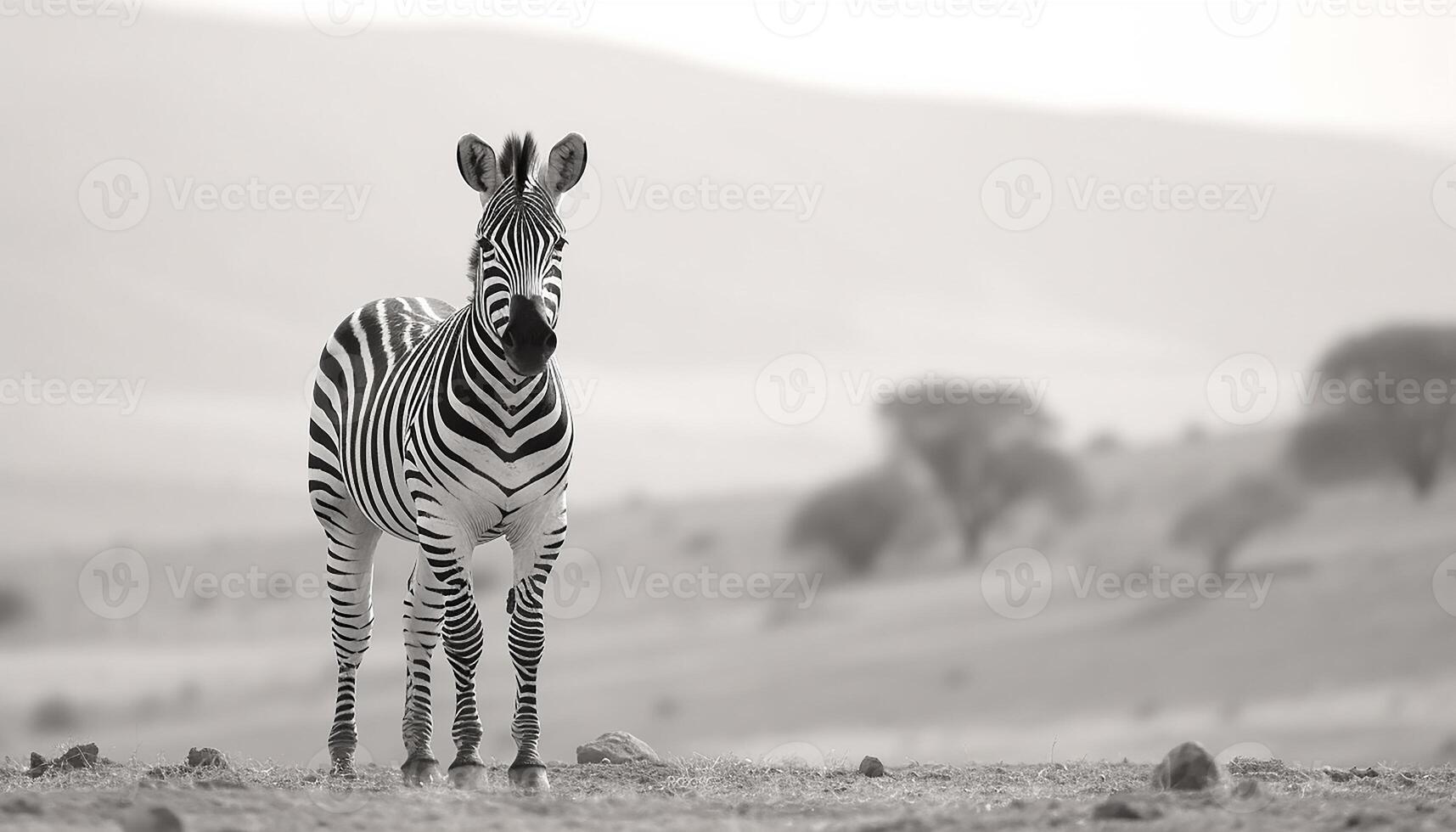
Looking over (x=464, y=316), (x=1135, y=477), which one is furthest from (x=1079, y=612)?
(x=464, y=316)

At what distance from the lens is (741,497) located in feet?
82.8

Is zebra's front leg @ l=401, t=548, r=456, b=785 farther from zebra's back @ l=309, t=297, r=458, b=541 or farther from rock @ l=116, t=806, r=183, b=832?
rock @ l=116, t=806, r=183, b=832

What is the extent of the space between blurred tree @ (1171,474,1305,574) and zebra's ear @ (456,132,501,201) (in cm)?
1553

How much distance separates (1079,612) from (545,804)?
49.2ft

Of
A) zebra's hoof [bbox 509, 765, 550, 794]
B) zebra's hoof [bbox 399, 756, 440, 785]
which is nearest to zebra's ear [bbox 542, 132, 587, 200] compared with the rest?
zebra's hoof [bbox 509, 765, 550, 794]

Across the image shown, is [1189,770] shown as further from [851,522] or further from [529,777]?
[851,522]

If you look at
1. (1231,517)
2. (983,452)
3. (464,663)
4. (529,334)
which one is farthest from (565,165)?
(983,452)

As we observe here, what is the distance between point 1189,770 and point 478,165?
4748 mm

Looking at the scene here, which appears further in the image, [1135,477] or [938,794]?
[1135,477]

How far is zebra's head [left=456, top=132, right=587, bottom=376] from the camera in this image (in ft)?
22.6

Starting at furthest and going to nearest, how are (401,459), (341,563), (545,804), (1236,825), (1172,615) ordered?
(1172,615), (341,563), (401,459), (545,804), (1236,825)

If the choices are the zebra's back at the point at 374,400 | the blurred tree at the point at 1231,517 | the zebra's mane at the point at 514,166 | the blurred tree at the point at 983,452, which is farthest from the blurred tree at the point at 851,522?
the zebra's mane at the point at 514,166

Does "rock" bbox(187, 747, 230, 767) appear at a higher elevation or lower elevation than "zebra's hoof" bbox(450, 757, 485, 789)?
higher

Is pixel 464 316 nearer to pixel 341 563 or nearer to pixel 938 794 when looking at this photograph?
pixel 341 563
